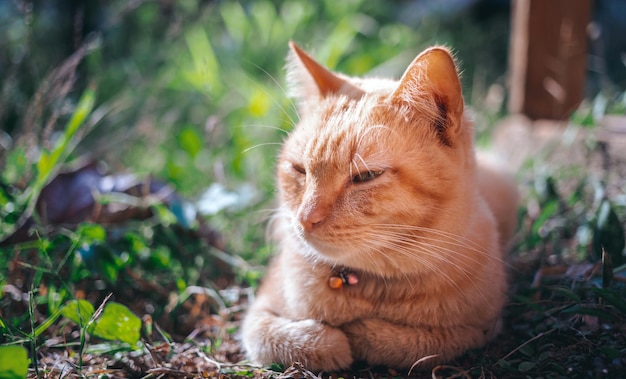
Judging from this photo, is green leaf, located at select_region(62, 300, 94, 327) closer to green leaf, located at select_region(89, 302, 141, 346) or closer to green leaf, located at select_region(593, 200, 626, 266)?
green leaf, located at select_region(89, 302, 141, 346)

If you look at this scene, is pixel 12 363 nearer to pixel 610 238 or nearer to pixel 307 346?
pixel 307 346

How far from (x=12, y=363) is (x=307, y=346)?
77 centimetres

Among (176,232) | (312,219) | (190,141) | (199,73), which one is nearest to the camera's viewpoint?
(312,219)

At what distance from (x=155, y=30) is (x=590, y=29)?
3.53 meters

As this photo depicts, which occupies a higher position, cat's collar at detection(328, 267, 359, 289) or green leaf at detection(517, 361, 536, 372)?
cat's collar at detection(328, 267, 359, 289)

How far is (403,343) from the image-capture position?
1.61 m

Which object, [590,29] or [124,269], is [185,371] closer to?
[124,269]

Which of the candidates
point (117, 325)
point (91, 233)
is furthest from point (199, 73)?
point (117, 325)

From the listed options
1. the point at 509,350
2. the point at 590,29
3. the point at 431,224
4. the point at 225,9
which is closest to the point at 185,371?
the point at 431,224

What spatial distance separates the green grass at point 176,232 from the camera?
1.67 metres

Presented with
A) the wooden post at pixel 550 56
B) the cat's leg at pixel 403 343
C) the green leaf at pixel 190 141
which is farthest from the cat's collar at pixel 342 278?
the wooden post at pixel 550 56

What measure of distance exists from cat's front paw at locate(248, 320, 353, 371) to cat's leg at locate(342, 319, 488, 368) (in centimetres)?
5

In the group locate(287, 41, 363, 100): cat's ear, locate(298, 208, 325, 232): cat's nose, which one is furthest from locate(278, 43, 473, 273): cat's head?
locate(287, 41, 363, 100): cat's ear

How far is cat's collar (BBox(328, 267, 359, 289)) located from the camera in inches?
65.9
